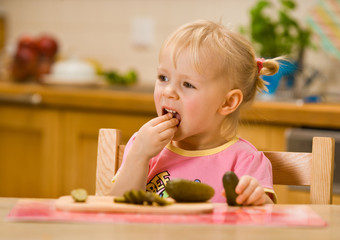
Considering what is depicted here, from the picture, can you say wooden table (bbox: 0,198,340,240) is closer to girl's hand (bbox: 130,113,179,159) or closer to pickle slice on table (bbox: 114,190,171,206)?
pickle slice on table (bbox: 114,190,171,206)

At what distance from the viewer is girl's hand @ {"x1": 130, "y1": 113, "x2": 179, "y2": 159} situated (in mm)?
1141

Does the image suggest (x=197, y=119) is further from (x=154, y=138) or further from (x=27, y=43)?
(x=27, y=43)

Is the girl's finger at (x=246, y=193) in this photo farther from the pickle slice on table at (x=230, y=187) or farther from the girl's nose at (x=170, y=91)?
the girl's nose at (x=170, y=91)

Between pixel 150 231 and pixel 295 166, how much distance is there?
20.8 inches

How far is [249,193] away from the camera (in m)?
0.94

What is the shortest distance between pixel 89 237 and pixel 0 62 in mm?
2901

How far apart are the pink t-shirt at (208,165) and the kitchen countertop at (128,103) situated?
27.0 inches

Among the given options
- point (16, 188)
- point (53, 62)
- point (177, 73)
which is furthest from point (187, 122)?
point (53, 62)

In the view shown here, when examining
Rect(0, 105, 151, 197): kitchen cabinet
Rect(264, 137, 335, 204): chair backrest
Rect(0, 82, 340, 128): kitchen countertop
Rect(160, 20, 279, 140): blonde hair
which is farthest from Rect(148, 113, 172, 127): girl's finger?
Rect(0, 105, 151, 197): kitchen cabinet

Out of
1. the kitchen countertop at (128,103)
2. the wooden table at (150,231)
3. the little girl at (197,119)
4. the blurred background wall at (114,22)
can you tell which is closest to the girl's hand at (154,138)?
the little girl at (197,119)

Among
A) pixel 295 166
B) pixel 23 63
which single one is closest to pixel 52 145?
pixel 23 63

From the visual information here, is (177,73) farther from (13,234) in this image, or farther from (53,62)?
(53,62)

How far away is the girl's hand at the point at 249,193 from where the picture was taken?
93cm

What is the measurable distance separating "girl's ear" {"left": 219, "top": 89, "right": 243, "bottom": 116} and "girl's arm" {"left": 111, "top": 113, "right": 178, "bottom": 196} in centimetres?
13
